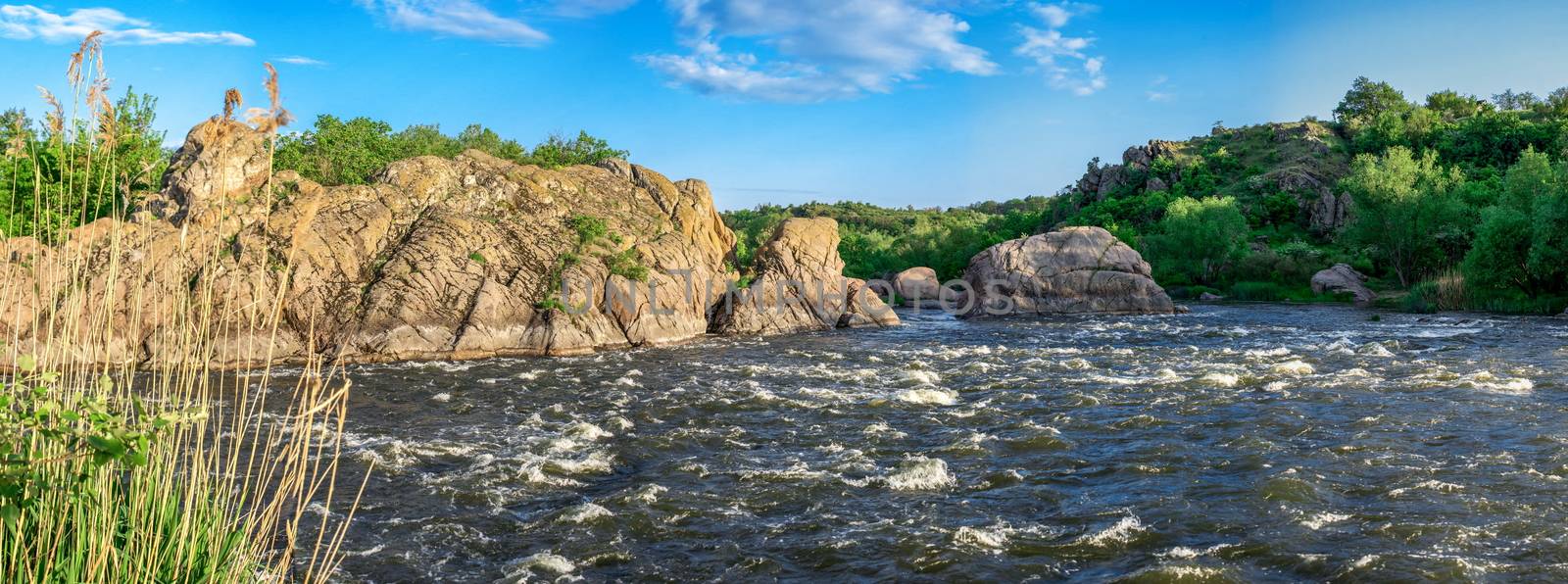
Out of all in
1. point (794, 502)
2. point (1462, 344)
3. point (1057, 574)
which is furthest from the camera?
point (1462, 344)

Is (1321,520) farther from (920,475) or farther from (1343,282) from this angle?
(1343,282)

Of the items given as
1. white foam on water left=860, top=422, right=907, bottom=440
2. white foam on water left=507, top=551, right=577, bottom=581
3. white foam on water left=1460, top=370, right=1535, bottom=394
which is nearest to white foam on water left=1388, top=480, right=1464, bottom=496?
white foam on water left=860, top=422, right=907, bottom=440

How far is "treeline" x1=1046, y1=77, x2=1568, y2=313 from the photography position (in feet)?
141

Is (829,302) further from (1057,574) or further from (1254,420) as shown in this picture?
(1057,574)

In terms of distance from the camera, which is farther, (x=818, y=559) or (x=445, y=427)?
(x=445, y=427)

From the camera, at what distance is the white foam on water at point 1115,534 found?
35.7 feet

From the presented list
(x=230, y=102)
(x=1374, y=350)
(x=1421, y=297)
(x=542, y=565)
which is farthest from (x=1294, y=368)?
(x=1421, y=297)

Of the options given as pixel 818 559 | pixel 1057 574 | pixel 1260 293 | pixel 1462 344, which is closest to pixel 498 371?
pixel 818 559

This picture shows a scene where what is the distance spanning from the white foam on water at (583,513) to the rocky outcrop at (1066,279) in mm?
40869

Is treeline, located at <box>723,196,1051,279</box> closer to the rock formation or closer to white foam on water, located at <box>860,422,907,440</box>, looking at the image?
the rock formation

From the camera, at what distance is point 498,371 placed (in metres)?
25.9

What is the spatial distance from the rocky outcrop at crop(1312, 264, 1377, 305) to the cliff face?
38.5 m

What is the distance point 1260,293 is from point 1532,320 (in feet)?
68.7

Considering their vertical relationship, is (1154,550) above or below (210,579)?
below
